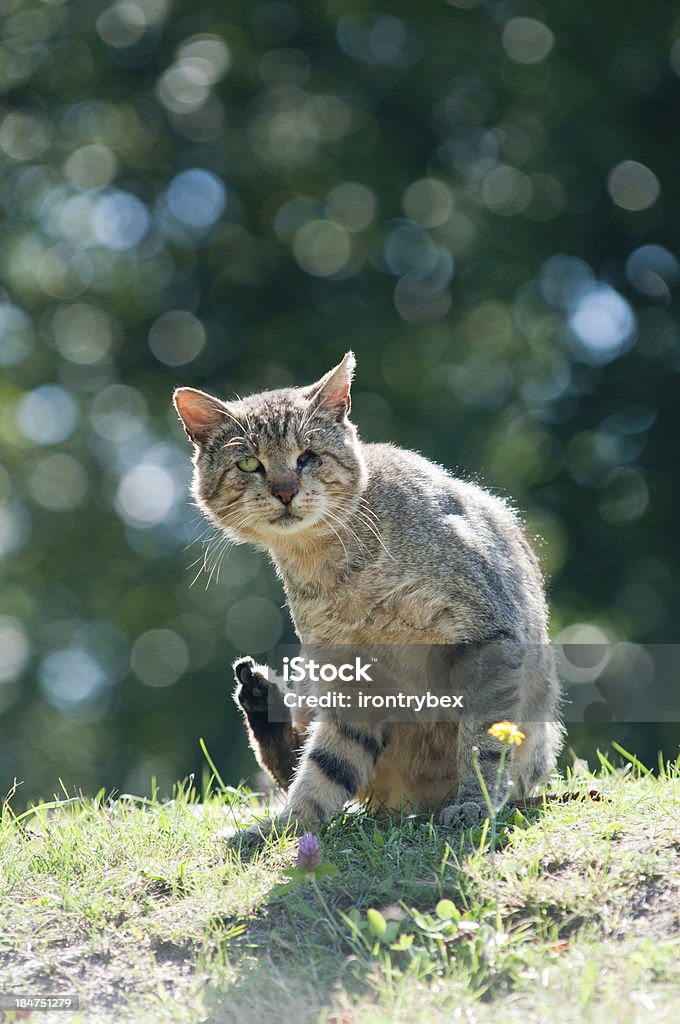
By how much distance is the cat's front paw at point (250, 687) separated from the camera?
16.1ft

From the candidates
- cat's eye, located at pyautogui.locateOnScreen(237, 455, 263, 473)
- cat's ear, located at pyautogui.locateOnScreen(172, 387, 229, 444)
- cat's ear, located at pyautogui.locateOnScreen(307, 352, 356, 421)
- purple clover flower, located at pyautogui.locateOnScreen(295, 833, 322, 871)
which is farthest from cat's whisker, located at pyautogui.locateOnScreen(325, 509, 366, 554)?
purple clover flower, located at pyautogui.locateOnScreen(295, 833, 322, 871)

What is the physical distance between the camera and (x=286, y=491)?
459 centimetres

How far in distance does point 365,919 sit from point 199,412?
7.58 feet

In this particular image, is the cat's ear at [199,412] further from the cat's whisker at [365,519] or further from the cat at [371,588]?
the cat's whisker at [365,519]

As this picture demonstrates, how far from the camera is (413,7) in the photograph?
12109mm

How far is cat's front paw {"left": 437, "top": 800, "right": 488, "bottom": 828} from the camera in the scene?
4.19 m

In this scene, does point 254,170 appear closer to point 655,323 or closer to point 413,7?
point 413,7

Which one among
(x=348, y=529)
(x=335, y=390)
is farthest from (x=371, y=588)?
(x=335, y=390)

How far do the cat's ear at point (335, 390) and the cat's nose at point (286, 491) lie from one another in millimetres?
448

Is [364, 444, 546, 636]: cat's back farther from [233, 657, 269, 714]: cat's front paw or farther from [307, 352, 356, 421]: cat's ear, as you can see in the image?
[233, 657, 269, 714]: cat's front paw

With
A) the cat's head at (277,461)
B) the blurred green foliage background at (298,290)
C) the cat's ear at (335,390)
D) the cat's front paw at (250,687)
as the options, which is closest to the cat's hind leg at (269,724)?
the cat's front paw at (250,687)

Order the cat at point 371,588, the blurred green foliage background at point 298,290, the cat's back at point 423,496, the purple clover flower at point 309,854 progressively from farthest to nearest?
the blurred green foliage background at point 298,290 < the cat's back at point 423,496 < the cat at point 371,588 < the purple clover flower at point 309,854

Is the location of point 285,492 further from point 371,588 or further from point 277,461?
point 371,588

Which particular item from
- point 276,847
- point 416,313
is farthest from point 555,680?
point 416,313
